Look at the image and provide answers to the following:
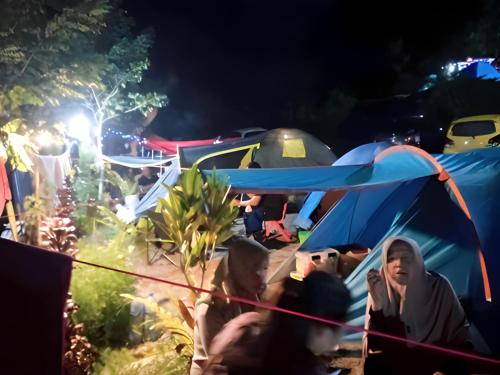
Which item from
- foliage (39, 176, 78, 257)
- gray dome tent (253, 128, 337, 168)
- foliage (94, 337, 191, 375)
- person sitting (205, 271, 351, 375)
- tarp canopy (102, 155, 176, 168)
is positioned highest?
gray dome tent (253, 128, 337, 168)

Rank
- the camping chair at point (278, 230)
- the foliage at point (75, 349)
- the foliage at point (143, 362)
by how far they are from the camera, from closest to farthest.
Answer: the foliage at point (75, 349) < the foliage at point (143, 362) < the camping chair at point (278, 230)

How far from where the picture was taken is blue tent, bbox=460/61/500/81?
20.6 metres

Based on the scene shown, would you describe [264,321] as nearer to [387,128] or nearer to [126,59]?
[126,59]

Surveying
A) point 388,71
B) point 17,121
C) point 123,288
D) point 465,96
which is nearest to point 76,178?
point 17,121

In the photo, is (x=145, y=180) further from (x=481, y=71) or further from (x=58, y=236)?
(x=481, y=71)

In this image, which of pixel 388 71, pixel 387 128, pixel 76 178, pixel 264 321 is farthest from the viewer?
pixel 388 71

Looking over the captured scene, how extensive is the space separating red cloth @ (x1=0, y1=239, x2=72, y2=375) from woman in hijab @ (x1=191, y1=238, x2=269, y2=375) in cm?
109

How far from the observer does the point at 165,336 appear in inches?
175

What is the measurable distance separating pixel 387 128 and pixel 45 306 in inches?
876

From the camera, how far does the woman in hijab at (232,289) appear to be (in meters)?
2.93

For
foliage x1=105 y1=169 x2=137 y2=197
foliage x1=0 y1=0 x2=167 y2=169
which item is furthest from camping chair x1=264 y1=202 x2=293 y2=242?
foliage x1=0 y1=0 x2=167 y2=169

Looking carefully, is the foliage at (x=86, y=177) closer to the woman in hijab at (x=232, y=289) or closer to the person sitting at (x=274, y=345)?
the woman in hijab at (x=232, y=289)

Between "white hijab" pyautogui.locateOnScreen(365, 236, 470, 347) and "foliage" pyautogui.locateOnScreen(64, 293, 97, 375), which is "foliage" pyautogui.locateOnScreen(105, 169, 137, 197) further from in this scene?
"white hijab" pyautogui.locateOnScreen(365, 236, 470, 347)

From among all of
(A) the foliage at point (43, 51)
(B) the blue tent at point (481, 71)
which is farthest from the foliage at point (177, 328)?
(B) the blue tent at point (481, 71)
